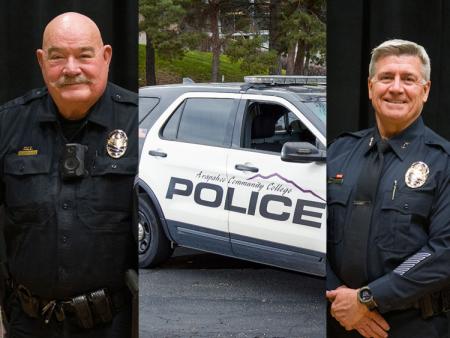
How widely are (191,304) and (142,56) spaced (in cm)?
180

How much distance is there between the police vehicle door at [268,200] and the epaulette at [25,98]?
0.97 meters

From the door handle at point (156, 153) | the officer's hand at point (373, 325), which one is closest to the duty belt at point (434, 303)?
the officer's hand at point (373, 325)

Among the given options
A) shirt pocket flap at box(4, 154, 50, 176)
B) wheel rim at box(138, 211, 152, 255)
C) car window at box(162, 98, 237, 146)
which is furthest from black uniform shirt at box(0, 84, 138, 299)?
wheel rim at box(138, 211, 152, 255)

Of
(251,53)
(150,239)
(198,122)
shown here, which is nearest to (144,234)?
(150,239)

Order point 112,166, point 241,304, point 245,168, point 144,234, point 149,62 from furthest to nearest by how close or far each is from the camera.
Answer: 1. point 241,304
2. point 144,234
3. point 245,168
4. point 149,62
5. point 112,166

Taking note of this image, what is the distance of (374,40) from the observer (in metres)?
1.94

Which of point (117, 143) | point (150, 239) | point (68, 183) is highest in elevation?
point (117, 143)

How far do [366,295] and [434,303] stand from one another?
192mm

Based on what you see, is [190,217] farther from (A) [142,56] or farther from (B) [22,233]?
(B) [22,233]

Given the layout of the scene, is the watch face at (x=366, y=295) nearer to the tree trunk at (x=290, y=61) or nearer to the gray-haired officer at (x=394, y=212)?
the gray-haired officer at (x=394, y=212)

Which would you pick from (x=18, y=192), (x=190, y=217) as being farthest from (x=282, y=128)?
(x=18, y=192)

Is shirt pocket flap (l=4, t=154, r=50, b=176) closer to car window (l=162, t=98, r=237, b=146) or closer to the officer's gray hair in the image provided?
the officer's gray hair

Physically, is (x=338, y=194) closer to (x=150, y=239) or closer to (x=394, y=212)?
(x=394, y=212)

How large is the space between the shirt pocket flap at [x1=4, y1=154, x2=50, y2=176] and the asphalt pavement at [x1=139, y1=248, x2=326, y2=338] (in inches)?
70.4
